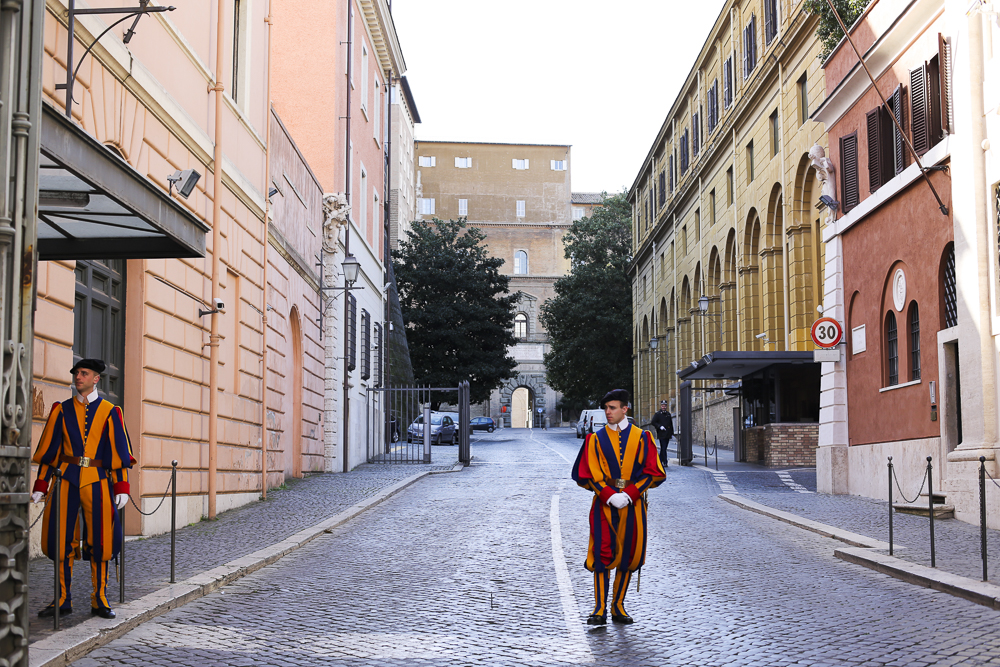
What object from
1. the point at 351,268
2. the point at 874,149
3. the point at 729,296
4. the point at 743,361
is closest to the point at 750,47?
the point at 729,296

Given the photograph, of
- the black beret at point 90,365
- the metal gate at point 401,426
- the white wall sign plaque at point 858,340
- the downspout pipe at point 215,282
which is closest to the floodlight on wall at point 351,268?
the metal gate at point 401,426

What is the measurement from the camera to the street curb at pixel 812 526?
12422 mm

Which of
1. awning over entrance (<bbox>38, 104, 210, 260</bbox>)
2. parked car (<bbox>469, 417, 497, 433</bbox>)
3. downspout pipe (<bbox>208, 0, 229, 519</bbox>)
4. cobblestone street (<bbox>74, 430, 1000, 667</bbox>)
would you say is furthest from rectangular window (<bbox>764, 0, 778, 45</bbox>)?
parked car (<bbox>469, 417, 497, 433</bbox>)

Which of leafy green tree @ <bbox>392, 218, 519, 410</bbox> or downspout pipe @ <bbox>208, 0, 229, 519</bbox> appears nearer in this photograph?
downspout pipe @ <bbox>208, 0, 229, 519</bbox>

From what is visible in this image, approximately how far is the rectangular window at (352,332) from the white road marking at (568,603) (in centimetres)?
1413

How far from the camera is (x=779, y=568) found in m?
10.8

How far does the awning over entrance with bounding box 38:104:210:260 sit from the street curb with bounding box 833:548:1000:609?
6934 mm

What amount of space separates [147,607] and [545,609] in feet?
9.64

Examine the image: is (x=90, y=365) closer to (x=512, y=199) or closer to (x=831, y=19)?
(x=831, y=19)

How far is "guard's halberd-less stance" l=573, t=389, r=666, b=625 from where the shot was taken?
311 inches

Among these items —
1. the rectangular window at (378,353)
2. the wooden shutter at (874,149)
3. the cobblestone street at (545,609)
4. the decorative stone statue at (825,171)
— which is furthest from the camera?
the rectangular window at (378,353)

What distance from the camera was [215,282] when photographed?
15.1 metres

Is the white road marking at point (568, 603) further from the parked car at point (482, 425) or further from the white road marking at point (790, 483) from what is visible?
the parked car at point (482, 425)

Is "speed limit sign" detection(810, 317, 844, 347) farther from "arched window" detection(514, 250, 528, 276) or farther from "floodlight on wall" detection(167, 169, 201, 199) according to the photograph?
"arched window" detection(514, 250, 528, 276)
